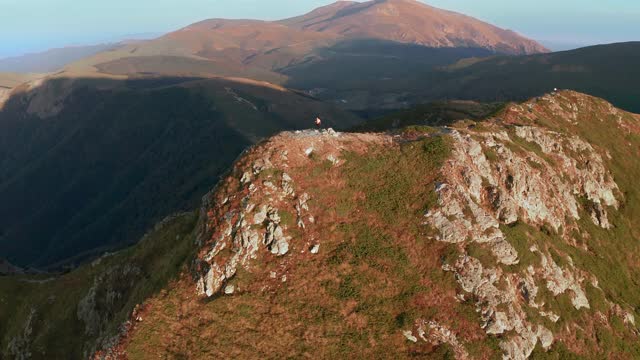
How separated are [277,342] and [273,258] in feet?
30.6

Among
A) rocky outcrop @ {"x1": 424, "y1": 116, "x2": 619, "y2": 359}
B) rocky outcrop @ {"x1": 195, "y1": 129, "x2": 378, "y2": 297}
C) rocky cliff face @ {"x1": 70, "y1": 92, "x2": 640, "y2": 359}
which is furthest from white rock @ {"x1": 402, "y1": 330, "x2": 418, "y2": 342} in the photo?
rocky outcrop @ {"x1": 195, "y1": 129, "x2": 378, "y2": 297}

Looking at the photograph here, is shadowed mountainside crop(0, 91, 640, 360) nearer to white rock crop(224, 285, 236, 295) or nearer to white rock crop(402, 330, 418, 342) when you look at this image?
white rock crop(224, 285, 236, 295)

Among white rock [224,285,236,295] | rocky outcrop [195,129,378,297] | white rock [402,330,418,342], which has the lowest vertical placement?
white rock [402,330,418,342]

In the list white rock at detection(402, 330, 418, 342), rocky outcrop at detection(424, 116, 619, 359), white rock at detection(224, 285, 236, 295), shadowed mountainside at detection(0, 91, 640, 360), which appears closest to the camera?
white rock at detection(402, 330, 418, 342)

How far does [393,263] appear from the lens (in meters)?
48.7

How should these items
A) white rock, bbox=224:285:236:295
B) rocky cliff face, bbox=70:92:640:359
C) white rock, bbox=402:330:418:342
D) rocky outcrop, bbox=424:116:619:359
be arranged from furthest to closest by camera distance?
rocky outcrop, bbox=424:116:619:359, white rock, bbox=224:285:236:295, rocky cliff face, bbox=70:92:640:359, white rock, bbox=402:330:418:342

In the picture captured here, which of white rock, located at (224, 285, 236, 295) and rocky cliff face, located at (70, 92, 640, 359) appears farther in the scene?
white rock, located at (224, 285, 236, 295)

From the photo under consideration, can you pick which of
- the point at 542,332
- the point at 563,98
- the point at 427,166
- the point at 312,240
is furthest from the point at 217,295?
the point at 563,98

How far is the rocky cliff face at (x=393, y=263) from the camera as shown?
143 ft

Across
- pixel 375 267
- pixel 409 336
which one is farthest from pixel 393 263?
pixel 409 336

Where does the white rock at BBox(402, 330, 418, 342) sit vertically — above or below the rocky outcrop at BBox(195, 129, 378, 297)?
below

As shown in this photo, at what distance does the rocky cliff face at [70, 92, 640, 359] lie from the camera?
1716 inches

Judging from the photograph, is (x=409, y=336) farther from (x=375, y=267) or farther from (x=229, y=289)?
(x=229, y=289)

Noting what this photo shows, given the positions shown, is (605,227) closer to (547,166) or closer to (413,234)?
(547,166)
